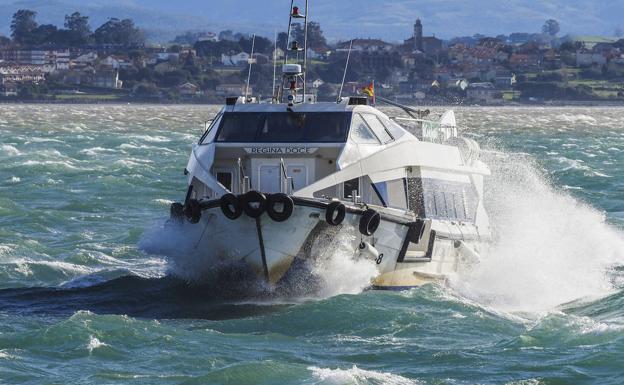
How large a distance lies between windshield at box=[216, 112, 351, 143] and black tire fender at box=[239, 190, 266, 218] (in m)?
2.64

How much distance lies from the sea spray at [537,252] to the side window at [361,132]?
10.9 feet

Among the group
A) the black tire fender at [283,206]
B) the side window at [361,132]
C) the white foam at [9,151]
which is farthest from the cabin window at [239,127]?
the white foam at [9,151]

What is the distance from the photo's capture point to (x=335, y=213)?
88.9 ft

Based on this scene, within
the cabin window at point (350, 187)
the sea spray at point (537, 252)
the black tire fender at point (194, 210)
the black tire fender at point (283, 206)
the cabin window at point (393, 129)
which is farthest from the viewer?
the sea spray at point (537, 252)

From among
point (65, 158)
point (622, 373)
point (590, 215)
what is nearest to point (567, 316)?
point (622, 373)

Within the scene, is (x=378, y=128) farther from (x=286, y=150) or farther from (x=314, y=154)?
(x=286, y=150)

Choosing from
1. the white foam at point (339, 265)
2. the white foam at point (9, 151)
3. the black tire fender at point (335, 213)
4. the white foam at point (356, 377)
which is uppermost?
the black tire fender at point (335, 213)

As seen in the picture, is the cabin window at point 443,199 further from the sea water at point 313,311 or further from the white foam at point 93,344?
the white foam at point 93,344

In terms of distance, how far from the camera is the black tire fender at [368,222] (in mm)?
27500

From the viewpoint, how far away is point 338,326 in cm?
2545

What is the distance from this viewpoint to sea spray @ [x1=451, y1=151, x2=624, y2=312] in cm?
3056

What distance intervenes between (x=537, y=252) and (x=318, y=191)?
826 cm

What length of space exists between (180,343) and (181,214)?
5.64 m

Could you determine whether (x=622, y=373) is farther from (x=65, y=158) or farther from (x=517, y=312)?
(x=65, y=158)
